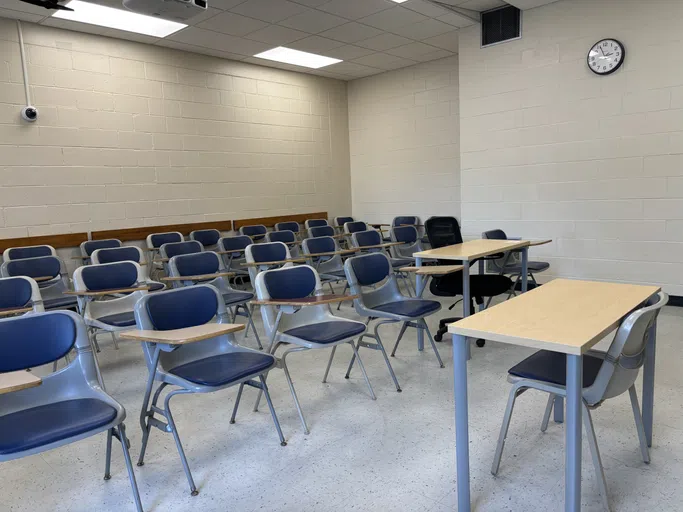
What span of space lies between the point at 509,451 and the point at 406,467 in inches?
19.8

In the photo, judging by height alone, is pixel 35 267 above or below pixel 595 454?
above

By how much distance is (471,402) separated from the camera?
2.87m

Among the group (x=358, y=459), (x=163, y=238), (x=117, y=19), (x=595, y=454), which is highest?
(x=117, y=19)

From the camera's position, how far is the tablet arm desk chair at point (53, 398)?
1721 millimetres

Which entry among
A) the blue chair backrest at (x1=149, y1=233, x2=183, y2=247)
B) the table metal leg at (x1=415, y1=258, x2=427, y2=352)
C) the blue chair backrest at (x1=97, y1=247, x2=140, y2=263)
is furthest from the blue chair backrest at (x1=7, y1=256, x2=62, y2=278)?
the table metal leg at (x1=415, y1=258, x2=427, y2=352)

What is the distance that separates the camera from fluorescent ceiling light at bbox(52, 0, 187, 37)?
16.5ft

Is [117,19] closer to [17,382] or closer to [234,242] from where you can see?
[234,242]

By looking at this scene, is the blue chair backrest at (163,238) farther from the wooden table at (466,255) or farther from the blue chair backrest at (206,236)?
the wooden table at (466,255)

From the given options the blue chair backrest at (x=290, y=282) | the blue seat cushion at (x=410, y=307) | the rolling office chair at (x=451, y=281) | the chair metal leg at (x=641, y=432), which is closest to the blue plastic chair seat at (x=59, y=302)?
the blue chair backrest at (x=290, y=282)

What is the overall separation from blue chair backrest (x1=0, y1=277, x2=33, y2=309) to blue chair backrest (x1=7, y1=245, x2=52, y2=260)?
6.47 feet

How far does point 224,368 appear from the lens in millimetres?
2309

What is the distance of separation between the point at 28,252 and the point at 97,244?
652mm

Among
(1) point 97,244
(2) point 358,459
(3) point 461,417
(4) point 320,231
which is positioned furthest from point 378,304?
(1) point 97,244

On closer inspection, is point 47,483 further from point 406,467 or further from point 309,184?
point 309,184
